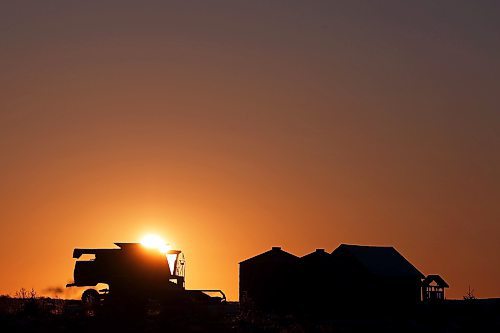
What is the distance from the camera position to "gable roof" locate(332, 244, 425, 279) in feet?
269

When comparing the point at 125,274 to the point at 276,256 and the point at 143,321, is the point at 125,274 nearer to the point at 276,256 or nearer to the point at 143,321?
the point at 143,321

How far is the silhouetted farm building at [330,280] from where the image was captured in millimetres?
81125

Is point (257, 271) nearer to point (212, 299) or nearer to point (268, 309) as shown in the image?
point (268, 309)

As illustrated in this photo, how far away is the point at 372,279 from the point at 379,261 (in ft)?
8.44

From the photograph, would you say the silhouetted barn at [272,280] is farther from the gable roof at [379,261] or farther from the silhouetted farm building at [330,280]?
the gable roof at [379,261]

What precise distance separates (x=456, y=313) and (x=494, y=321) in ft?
19.9

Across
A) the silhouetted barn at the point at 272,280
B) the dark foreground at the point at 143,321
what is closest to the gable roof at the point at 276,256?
the silhouetted barn at the point at 272,280

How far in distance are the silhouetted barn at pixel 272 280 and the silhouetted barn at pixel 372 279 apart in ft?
11.5

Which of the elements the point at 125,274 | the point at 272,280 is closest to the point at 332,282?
the point at 272,280

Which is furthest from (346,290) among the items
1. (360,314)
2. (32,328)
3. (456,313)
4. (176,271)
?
(32,328)

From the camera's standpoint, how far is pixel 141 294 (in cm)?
5628

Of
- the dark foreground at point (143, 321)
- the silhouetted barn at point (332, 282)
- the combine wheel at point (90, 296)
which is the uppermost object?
the silhouetted barn at point (332, 282)

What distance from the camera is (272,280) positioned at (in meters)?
83.6

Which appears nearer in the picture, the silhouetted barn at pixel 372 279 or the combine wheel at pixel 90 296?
the combine wheel at pixel 90 296
